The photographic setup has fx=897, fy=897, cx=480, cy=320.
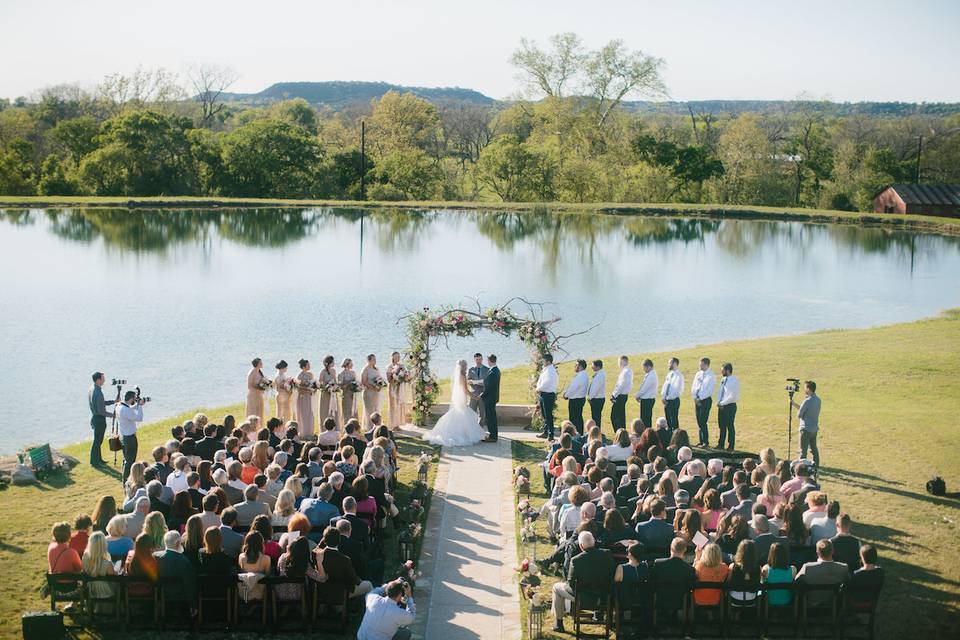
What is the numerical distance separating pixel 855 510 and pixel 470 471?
5953 mm

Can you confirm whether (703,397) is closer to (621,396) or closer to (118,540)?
(621,396)

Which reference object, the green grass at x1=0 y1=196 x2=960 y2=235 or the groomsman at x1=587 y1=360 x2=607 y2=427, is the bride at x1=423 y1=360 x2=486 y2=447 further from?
the green grass at x1=0 y1=196 x2=960 y2=235

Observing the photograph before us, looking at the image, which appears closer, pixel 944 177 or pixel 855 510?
pixel 855 510

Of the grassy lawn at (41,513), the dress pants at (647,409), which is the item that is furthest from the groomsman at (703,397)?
the grassy lawn at (41,513)

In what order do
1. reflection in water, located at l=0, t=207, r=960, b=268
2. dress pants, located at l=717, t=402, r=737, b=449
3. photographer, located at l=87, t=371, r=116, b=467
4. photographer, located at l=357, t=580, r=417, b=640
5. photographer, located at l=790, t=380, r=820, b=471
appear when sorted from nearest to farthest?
1. photographer, located at l=357, t=580, r=417, b=640
2. photographer, located at l=790, t=380, r=820, b=471
3. photographer, located at l=87, t=371, r=116, b=467
4. dress pants, located at l=717, t=402, r=737, b=449
5. reflection in water, located at l=0, t=207, r=960, b=268

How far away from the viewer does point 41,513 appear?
41.6 feet

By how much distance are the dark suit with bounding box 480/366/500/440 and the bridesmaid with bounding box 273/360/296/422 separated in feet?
11.9

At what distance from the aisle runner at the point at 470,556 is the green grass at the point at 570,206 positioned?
210ft

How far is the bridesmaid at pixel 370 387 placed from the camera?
17.3 metres

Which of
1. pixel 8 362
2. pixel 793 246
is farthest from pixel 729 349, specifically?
pixel 793 246

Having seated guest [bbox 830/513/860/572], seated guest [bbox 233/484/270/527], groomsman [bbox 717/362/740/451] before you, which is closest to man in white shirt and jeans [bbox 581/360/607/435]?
groomsman [bbox 717/362/740/451]

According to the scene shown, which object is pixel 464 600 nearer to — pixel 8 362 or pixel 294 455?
pixel 294 455

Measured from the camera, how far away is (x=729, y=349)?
28.4 metres

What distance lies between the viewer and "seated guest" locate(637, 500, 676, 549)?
9859 millimetres
